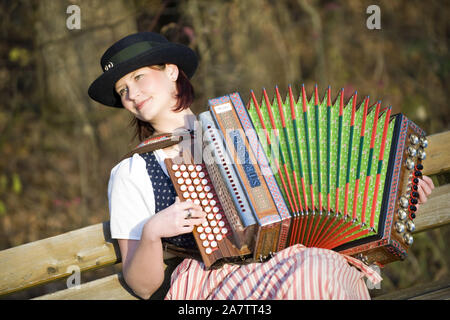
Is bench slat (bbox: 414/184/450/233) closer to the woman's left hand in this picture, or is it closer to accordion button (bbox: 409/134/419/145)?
the woman's left hand

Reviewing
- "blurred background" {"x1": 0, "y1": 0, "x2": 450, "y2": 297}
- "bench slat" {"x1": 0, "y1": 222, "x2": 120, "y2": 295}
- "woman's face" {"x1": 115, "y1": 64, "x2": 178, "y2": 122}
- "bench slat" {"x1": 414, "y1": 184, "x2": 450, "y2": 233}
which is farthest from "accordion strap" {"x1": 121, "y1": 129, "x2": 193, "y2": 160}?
"blurred background" {"x1": 0, "y1": 0, "x2": 450, "y2": 297}

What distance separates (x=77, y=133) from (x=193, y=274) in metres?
3.45

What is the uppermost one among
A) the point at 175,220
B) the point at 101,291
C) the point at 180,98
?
the point at 180,98

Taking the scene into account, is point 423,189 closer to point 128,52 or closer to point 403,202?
point 403,202

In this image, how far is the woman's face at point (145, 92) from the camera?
7.22ft

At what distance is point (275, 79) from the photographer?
5566mm

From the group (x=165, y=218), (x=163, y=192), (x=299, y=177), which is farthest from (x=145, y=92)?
(x=299, y=177)

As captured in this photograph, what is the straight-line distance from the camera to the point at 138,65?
7.12 feet

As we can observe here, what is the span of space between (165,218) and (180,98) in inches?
25.6

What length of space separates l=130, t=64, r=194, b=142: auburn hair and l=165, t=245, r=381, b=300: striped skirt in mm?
675

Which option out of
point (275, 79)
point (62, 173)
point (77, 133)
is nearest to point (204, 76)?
point (275, 79)

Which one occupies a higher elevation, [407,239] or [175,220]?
[175,220]

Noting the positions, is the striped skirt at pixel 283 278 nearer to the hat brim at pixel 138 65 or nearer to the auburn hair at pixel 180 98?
the auburn hair at pixel 180 98

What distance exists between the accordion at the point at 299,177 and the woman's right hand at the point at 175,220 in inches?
1.5
